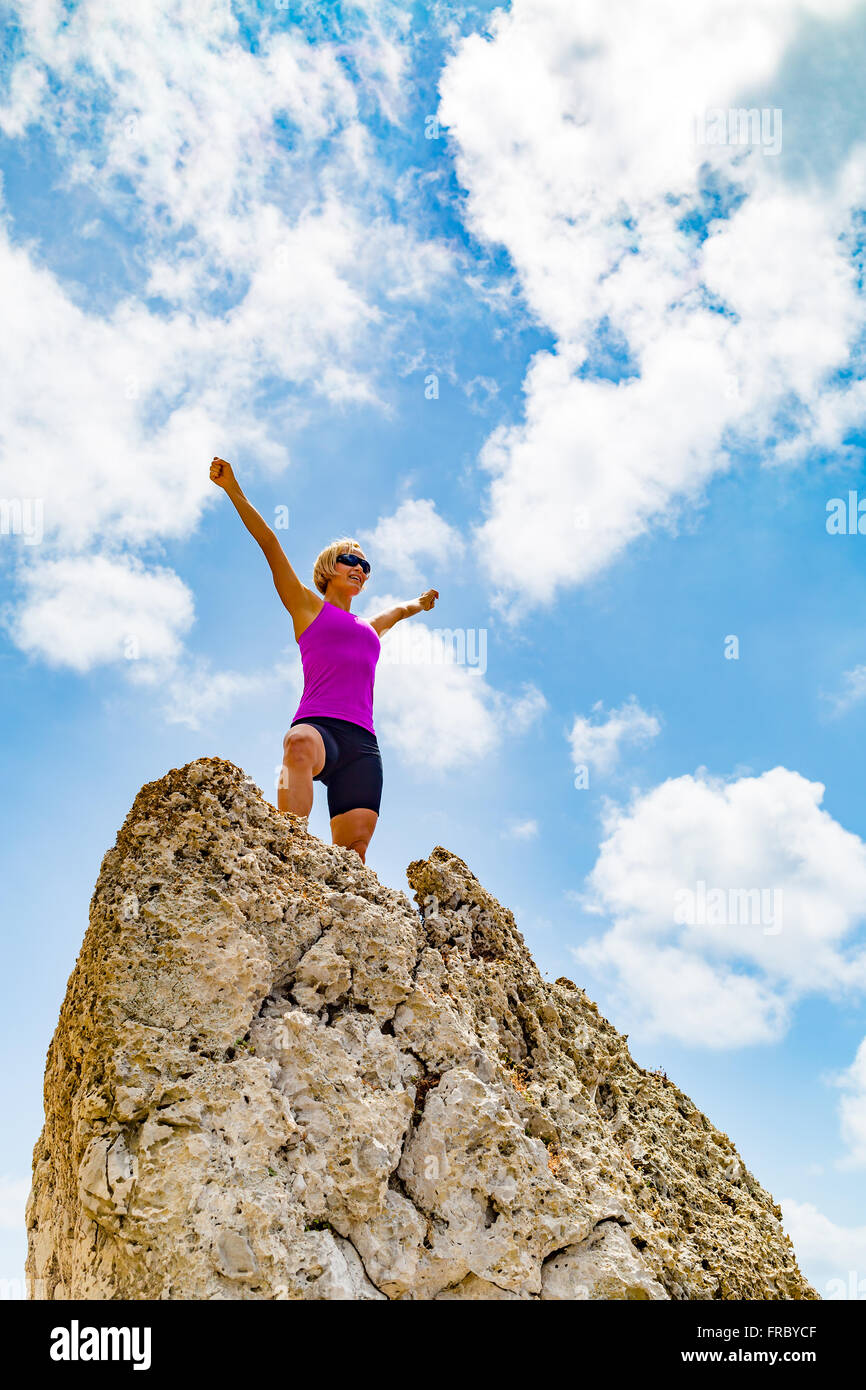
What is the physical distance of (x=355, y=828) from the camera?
600cm

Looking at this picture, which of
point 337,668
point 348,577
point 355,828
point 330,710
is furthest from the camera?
point 348,577

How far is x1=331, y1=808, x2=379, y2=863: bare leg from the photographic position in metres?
6.00

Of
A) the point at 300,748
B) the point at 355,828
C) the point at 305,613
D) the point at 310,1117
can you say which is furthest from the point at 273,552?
the point at 310,1117

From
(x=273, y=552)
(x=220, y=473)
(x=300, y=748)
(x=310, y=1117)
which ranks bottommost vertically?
(x=310, y=1117)

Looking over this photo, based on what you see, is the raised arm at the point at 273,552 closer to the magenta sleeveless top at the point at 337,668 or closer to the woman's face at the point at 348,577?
the magenta sleeveless top at the point at 337,668

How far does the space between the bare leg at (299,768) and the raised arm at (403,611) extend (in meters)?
1.88

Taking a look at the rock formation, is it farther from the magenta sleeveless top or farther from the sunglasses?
the sunglasses

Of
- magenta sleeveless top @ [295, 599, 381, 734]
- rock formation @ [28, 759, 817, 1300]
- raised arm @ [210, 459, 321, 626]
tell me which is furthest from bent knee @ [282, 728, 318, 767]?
raised arm @ [210, 459, 321, 626]

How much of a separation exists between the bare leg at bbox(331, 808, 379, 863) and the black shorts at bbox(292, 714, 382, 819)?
34mm

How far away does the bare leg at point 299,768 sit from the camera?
5.48 meters

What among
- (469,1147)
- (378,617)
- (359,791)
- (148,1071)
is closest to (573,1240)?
(469,1147)

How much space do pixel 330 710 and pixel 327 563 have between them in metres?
1.51

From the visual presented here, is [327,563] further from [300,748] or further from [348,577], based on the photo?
[300,748]
